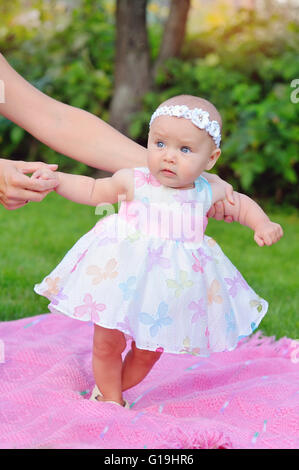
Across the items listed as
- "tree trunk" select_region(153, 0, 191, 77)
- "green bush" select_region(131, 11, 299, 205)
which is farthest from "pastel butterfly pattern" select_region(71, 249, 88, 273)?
"tree trunk" select_region(153, 0, 191, 77)

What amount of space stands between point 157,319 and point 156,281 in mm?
104

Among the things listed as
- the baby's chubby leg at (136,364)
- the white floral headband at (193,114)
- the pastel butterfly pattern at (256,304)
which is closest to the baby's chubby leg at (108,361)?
the baby's chubby leg at (136,364)

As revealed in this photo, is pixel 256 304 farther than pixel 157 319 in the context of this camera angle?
Yes

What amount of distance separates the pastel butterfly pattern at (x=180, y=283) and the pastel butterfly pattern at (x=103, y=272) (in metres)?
0.15

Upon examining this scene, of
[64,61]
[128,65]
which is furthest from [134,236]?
[64,61]

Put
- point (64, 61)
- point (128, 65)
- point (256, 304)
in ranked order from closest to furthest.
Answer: point (256, 304)
point (128, 65)
point (64, 61)

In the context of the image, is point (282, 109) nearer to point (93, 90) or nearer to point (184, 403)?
point (93, 90)

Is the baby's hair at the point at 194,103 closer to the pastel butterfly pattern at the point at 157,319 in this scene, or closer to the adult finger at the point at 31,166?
the adult finger at the point at 31,166

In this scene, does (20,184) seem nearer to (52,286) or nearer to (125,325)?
(52,286)

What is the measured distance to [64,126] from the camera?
2.41 m

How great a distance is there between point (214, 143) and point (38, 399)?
A: 0.95m

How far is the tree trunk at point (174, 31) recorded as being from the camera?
6551 millimetres

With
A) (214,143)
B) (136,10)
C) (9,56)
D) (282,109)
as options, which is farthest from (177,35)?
(214,143)

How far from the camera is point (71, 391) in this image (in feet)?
7.06
